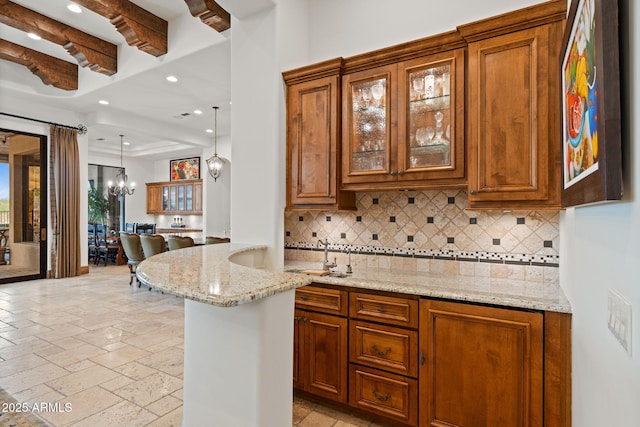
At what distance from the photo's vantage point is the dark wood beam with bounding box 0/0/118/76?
13.2 ft

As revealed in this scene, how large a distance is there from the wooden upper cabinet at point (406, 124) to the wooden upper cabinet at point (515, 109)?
0.11 meters

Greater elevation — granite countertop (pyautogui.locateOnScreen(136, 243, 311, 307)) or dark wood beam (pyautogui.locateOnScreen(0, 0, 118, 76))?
dark wood beam (pyautogui.locateOnScreen(0, 0, 118, 76))

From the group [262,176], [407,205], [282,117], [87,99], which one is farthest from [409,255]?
[87,99]

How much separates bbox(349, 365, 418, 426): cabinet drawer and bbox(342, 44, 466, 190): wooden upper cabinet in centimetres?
128

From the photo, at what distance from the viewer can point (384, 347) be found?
7.16 feet

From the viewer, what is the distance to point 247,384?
1.40 meters

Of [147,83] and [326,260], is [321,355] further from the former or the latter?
[147,83]

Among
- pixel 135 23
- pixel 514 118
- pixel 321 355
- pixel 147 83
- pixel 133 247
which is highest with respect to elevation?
pixel 135 23

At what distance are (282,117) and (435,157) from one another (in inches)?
52.2

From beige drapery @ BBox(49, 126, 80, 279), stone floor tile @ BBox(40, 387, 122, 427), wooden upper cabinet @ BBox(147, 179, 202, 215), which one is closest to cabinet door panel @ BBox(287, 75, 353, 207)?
stone floor tile @ BBox(40, 387, 122, 427)

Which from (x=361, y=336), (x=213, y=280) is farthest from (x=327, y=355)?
(x=213, y=280)

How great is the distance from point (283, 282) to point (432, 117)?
64.6 inches

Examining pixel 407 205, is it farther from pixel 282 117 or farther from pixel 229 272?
pixel 229 272

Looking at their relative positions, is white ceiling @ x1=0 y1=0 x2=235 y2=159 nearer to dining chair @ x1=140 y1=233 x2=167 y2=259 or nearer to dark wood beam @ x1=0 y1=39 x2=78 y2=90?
dark wood beam @ x1=0 y1=39 x2=78 y2=90
